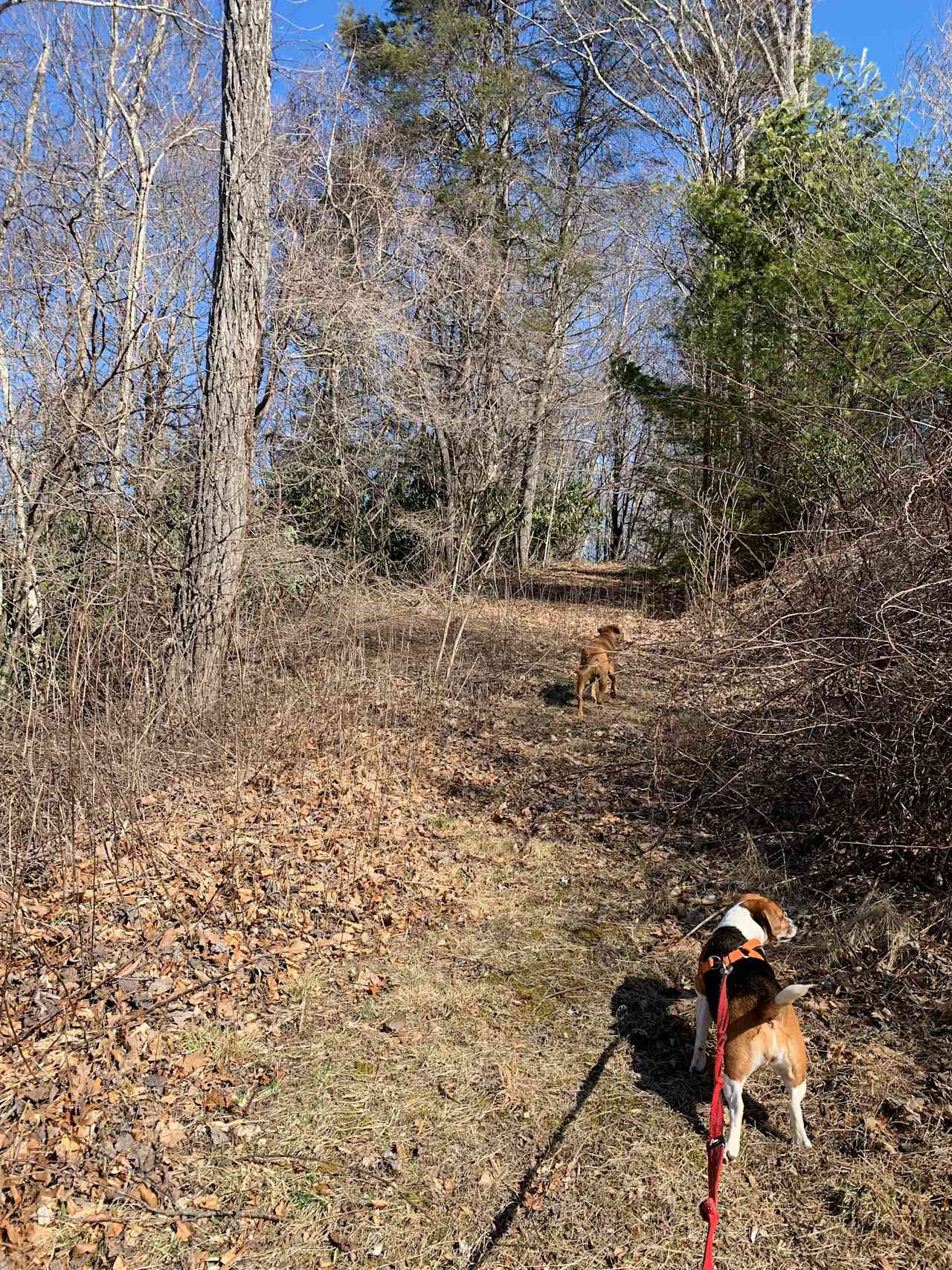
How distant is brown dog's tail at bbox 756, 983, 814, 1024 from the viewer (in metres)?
2.74

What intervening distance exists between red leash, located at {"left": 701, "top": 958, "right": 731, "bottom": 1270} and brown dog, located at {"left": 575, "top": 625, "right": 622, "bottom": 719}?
489 cm

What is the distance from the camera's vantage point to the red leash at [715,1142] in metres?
2.21

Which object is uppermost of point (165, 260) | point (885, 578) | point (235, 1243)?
point (165, 260)

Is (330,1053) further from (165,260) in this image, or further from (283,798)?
(165,260)

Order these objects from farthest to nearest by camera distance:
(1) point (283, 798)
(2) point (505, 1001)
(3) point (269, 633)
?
(3) point (269, 633) → (1) point (283, 798) → (2) point (505, 1001)

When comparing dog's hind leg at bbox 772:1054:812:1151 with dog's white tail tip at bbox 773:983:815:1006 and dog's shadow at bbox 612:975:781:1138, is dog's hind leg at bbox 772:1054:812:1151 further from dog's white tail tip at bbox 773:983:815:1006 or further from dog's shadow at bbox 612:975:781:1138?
dog's white tail tip at bbox 773:983:815:1006

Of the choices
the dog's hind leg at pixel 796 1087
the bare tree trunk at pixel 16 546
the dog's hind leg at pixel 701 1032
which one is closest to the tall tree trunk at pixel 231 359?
the bare tree trunk at pixel 16 546

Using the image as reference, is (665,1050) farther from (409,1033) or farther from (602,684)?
(602,684)

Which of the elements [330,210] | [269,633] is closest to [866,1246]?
[269,633]

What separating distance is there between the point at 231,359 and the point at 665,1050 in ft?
19.9

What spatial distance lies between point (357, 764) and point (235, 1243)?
3.84 m

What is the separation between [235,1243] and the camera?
8.63ft

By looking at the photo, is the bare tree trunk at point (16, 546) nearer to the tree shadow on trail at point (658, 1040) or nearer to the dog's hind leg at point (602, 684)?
the tree shadow on trail at point (658, 1040)

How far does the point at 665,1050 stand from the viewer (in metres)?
3.60
